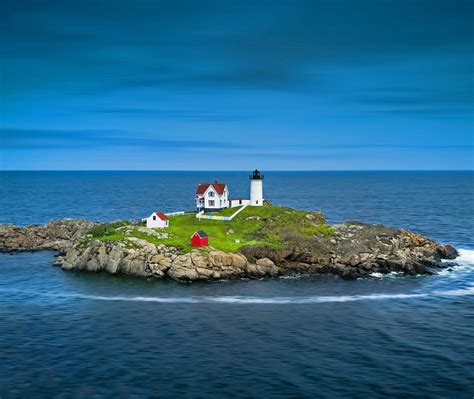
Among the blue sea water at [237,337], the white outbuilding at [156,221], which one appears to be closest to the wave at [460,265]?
the blue sea water at [237,337]

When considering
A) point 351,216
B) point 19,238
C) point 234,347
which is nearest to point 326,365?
point 234,347

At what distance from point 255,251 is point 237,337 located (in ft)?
98.1

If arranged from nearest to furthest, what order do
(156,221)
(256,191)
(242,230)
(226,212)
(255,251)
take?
(255,251)
(156,221)
(242,230)
(226,212)
(256,191)

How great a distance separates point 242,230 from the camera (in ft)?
311

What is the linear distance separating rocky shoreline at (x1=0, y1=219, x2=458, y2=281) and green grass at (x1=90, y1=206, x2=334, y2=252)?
202cm

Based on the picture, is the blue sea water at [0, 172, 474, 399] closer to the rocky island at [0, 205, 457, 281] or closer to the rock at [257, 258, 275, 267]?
the rocky island at [0, 205, 457, 281]

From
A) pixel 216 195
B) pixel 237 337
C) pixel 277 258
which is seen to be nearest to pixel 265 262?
pixel 277 258

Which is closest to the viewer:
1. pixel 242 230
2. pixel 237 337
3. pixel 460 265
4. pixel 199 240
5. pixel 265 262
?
pixel 237 337

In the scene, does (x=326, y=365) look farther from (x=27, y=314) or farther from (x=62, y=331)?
(x=27, y=314)

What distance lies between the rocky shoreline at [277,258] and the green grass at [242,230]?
6.63 ft

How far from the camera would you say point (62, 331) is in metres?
54.8

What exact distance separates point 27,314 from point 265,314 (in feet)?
89.4

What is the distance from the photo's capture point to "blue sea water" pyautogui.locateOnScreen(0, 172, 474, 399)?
138 feet

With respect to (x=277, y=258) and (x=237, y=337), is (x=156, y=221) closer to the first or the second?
(x=277, y=258)
